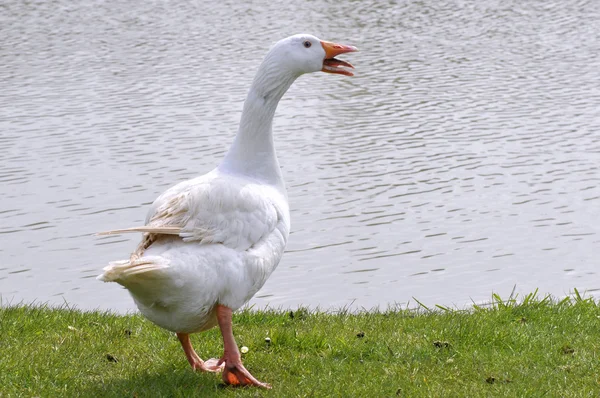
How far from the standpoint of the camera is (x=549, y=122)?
53.9 feet

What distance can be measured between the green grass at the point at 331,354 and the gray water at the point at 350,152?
1990 mm

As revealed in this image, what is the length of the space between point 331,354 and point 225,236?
4.18 ft

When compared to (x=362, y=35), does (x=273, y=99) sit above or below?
above

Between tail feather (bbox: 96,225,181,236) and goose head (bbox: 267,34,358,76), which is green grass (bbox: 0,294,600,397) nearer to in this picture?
tail feather (bbox: 96,225,181,236)

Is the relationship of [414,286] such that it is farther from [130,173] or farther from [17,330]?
[130,173]

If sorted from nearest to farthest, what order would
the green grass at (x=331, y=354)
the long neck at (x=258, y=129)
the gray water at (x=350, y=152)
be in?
the green grass at (x=331, y=354) → the long neck at (x=258, y=129) → the gray water at (x=350, y=152)

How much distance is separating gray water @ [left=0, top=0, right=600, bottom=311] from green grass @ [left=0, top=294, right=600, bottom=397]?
6.53ft

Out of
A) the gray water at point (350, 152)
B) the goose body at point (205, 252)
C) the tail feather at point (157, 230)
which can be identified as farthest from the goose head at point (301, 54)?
the gray water at point (350, 152)

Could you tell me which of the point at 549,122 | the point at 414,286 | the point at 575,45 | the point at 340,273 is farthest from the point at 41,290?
the point at 575,45

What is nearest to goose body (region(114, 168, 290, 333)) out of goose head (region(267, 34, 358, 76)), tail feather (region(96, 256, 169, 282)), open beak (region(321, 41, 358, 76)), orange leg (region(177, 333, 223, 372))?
tail feather (region(96, 256, 169, 282))

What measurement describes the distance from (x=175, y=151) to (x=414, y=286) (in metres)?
6.51

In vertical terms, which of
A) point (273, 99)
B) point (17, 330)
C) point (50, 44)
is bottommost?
point (50, 44)

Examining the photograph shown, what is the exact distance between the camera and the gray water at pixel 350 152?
1030 centimetres

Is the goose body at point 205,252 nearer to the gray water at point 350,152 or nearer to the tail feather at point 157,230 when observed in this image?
the tail feather at point 157,230
